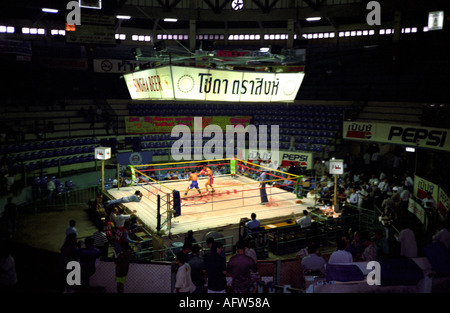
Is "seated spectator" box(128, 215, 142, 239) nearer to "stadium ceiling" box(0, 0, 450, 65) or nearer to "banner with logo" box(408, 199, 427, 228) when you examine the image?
"stadium ceiling" box(0, 0, 450, 65)

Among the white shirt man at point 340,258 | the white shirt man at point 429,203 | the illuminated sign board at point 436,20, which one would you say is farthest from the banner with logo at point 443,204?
the illuminated sign board at point 436,20

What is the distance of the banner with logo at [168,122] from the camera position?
2186 centimetres

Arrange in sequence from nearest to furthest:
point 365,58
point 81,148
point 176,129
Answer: point 81,148 → point 176,129 → point 365,58

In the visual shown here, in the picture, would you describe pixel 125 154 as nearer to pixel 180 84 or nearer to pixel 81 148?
pixel 81 148

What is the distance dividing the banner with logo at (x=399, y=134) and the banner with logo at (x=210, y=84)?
7908mm

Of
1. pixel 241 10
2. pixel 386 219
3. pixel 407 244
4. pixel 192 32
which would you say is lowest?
pixel 386 219

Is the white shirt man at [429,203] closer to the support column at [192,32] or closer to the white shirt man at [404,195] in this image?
the white shirt man at [404,195]

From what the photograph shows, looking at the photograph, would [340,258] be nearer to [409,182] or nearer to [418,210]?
[418,210]

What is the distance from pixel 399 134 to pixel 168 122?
13007 millimetres

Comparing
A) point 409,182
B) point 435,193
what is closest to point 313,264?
point 435,193

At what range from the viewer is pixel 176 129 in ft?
74.5

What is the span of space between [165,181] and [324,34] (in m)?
17.8

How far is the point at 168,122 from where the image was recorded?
22.6 metres
